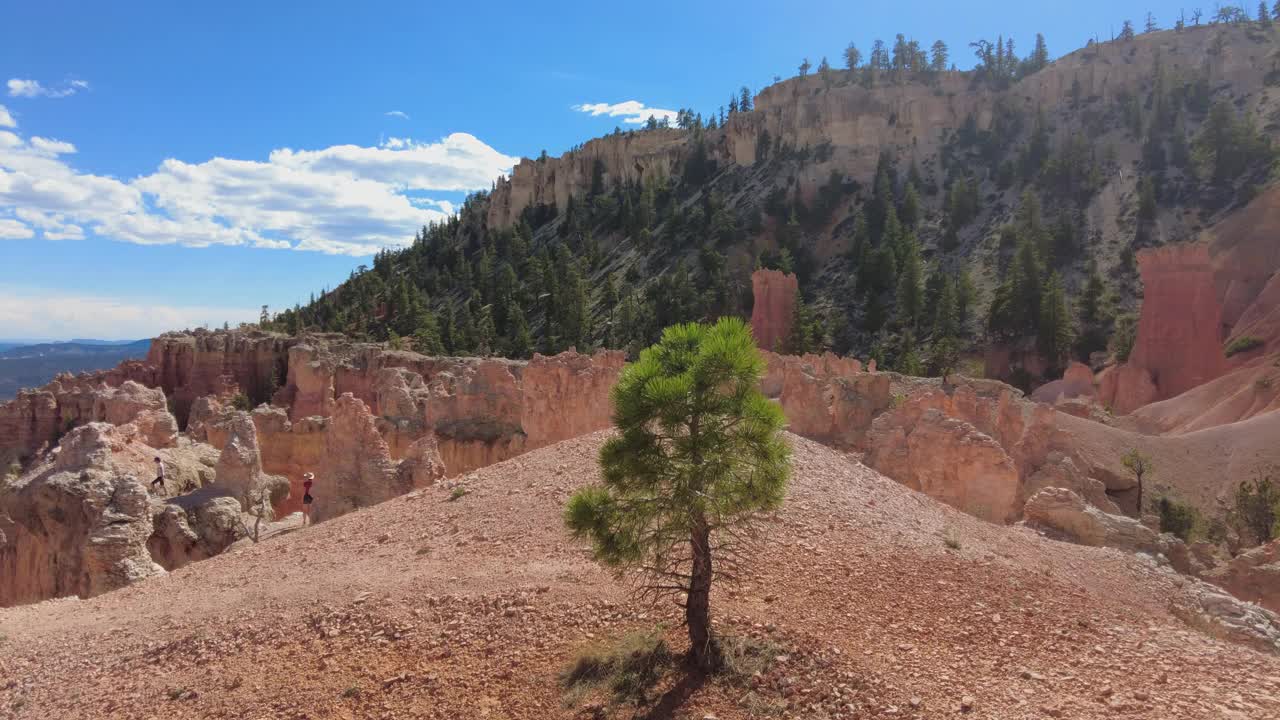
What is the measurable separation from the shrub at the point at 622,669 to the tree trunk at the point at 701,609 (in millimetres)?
312

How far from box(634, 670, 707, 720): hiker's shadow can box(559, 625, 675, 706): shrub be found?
0.53ft

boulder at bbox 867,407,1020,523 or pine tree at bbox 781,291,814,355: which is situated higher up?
pine tree at bbox 781,291,814,355

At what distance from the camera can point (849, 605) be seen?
8.20 m

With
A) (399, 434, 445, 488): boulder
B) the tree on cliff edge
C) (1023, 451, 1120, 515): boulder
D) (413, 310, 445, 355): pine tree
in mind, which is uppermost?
(413, 310, 445, 355): pine tree

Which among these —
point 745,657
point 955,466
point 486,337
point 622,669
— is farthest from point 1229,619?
point 486,337

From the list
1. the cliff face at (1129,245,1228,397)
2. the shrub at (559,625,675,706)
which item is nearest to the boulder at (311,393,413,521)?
the shrub at (559,625,675,706)

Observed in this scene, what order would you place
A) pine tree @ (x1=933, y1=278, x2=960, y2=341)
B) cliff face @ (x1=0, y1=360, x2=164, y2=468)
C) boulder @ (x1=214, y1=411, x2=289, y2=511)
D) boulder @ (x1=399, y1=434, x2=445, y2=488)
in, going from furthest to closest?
pine tree @ (x1=933, y1=278, x2=960, y2=341) → cliff face @ (x1=0, y1=360, x2=164, y2=468) → boulder @ (x1=399, y1=434, x2=445, y2=488) → boulder @ (x1=214, y1=411, x2=289, y2=511)

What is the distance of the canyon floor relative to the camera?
692 centimetres

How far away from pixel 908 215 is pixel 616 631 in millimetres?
69399

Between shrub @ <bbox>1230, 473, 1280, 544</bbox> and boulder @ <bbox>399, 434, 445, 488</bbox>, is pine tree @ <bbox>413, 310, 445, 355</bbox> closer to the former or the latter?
boulder @ <bbox>399, 434, 445, 488</bbox>

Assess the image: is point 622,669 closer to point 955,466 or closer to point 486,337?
point 955,466

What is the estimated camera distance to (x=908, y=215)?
2785 inches

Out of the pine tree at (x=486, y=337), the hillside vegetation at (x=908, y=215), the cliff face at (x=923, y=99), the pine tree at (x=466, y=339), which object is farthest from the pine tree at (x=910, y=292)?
the pine tree at (x=466, y=339)

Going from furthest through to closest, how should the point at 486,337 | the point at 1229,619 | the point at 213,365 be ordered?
1. the point at 486,337
2. the point at 213,365
3. the point at 1229,619
